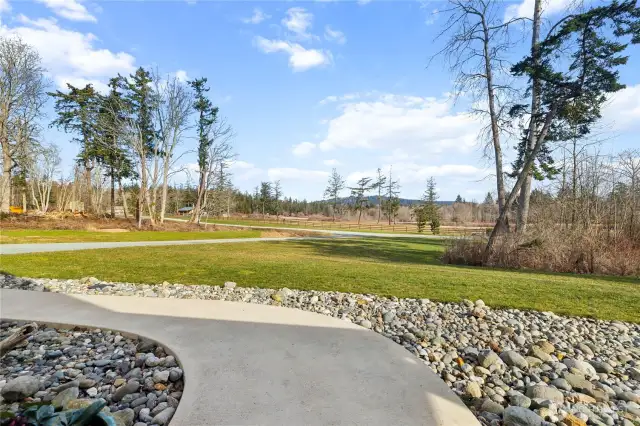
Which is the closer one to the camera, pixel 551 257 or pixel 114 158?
pixel 551 257

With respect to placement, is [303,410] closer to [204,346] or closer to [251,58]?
[204,346]

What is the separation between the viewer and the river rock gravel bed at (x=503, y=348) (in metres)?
2.43

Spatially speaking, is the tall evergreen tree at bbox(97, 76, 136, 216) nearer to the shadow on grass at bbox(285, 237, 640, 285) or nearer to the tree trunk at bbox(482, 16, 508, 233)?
the shadow on grass at bbox(285, 237, 640, 285)

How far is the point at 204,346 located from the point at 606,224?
11.7 meters

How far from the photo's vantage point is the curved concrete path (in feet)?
6.50

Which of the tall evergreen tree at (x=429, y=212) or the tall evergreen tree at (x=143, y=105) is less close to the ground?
the tall evergreen tree at (x=143, y=105)

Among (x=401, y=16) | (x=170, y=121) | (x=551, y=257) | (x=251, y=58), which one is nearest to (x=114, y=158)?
(x=170, y=121)

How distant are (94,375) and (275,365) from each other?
1.52 meters

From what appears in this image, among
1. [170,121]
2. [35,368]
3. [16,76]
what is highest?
[16,76]

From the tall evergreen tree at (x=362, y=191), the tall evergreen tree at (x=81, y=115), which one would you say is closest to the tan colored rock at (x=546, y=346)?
the tall evergreen tree at (x=81, y=115)

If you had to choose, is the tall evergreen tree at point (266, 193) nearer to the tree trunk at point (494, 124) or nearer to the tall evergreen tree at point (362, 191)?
the tall evergreen tree at point (362, 191)

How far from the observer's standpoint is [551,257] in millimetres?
9273

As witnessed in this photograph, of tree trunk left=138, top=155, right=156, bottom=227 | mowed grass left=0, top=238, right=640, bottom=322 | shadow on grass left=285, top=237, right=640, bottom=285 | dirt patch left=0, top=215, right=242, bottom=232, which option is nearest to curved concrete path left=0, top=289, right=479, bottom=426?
mowed grass left=0, top=238, right=640, bottom=322

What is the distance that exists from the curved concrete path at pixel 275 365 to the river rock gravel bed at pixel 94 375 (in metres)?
0.15
